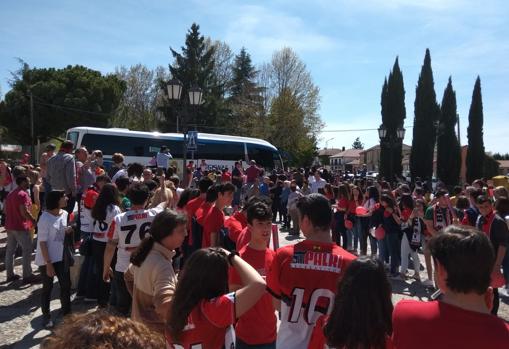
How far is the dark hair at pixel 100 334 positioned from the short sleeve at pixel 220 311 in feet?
3.94

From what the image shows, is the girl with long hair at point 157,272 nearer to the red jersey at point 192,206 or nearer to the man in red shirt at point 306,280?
the man in red shirt at point 306,280

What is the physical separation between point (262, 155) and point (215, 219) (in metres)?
27.5

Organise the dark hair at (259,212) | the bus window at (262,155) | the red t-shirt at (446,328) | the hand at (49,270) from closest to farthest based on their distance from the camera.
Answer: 1. the red t-shirt at (446,328)
2. the dark hair at (259,212)
3. the hand at (49,270)
4. the bus window at (262,155)

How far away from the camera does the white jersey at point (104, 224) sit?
635 cm

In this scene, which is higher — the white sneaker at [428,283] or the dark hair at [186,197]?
the dark hair at [186,197]

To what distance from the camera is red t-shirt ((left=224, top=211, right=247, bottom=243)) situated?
5.23 m

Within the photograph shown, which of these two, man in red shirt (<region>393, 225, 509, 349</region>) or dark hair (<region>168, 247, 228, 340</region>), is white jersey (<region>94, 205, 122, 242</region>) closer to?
dark hair (<region>168, 247, 228, 340</region>)

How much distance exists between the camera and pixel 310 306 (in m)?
3.01

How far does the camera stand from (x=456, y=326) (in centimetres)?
196

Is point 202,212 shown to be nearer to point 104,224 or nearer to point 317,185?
point 104,224

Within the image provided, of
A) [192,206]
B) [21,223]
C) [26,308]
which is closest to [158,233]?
[192,206]

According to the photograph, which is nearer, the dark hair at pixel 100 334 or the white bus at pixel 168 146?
the dark hair at pixel 100 334

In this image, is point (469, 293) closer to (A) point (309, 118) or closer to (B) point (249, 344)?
(B) point (249, 344)

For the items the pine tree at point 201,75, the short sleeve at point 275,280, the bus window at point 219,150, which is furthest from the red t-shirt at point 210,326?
the pine tree at point 201,75
